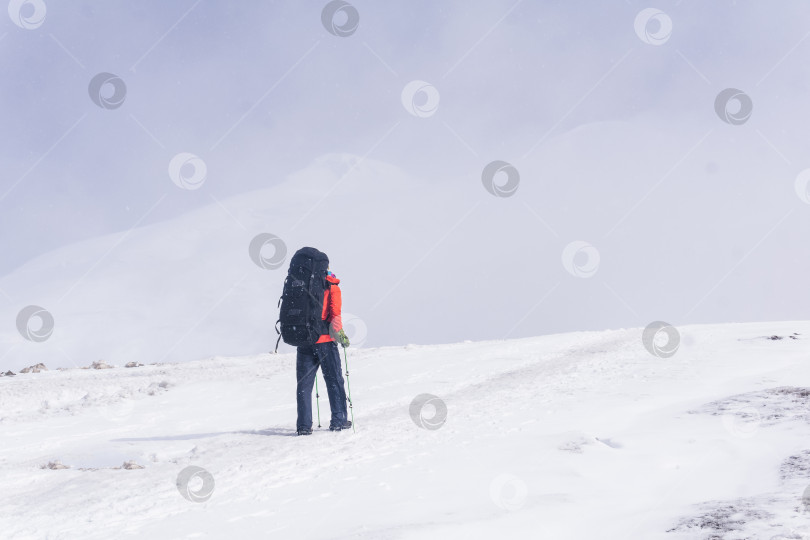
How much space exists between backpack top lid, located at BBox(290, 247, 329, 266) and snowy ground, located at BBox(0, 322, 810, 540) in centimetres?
220

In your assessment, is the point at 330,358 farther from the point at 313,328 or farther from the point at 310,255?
the point at 310,255

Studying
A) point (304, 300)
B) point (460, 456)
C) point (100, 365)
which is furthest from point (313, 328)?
point (100, 365)

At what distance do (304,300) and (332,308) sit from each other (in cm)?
41

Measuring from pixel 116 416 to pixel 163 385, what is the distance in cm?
219

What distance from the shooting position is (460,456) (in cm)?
630

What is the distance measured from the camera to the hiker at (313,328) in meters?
8.50

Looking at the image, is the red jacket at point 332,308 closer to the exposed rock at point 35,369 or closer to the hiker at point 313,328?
the hiker at point 313,328

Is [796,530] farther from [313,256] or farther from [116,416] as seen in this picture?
[116,416]

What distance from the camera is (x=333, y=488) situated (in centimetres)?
563

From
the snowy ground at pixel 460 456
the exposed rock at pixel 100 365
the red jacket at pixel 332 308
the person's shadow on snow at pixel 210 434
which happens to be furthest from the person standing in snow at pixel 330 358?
the exposed rock at pixel 100 365

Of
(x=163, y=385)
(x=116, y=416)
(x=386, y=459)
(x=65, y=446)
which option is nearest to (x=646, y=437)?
(x=386, y=459)

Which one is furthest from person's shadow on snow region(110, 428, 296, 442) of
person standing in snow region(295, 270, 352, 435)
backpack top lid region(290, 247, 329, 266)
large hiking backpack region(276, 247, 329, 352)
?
backpack top lid region(290, 247, 329, 266)

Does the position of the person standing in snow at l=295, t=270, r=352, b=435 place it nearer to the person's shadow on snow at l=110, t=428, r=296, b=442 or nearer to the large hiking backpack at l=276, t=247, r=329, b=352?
the large hiking backpack at l=276, t=247, r=329, b=352

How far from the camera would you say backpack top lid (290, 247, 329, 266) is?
340 inches
